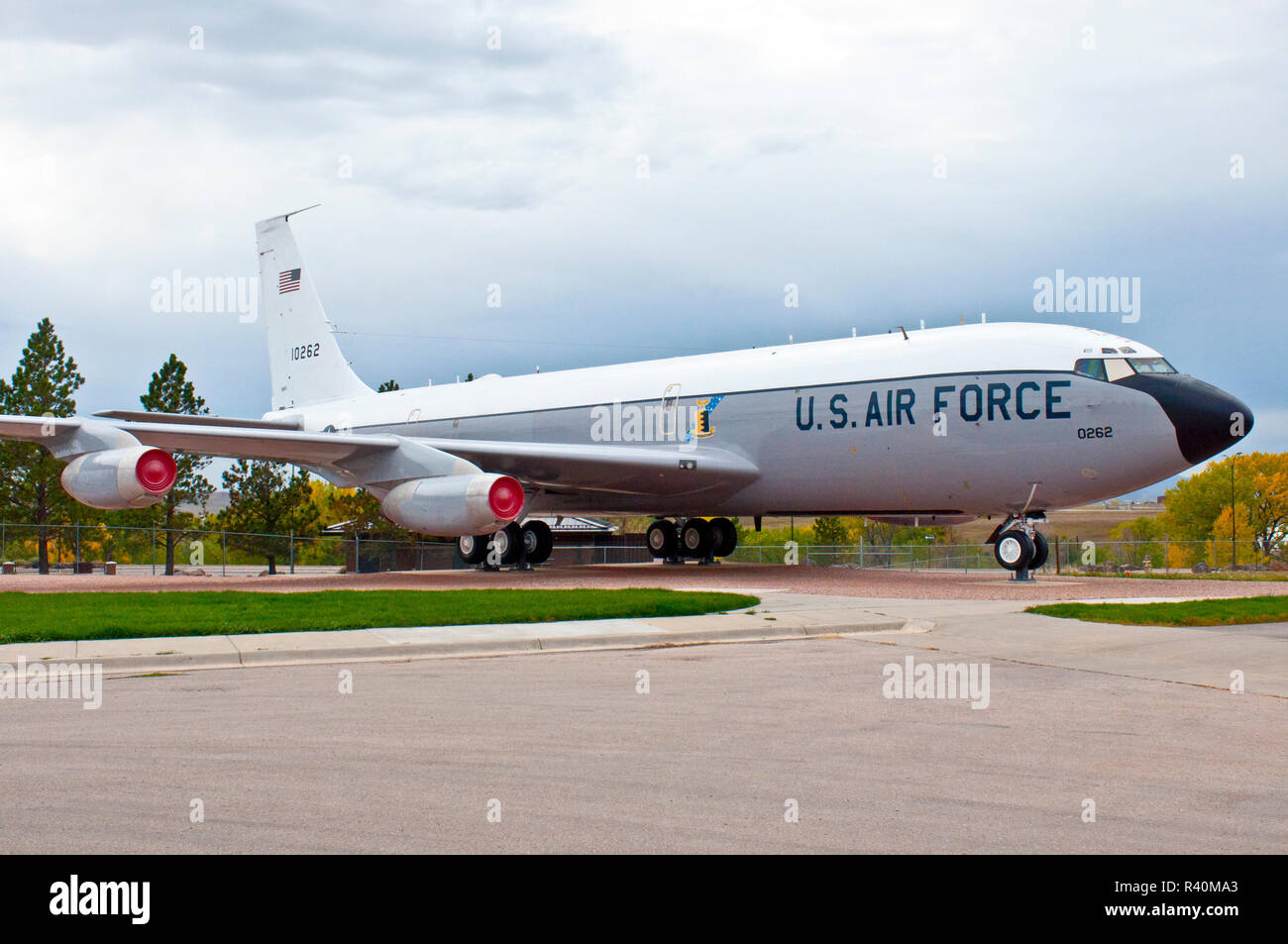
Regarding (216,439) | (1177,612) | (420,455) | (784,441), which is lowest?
(1177,612)

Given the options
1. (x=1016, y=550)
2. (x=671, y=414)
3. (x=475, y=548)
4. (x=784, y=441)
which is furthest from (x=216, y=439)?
(x=1016, y=550)

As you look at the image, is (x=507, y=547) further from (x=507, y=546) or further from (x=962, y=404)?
(x=962, y=404)

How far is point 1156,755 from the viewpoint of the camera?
6824 mm

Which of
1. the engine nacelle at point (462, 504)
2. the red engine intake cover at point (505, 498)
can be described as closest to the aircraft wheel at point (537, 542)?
the engine nacelle at point (462, 504)

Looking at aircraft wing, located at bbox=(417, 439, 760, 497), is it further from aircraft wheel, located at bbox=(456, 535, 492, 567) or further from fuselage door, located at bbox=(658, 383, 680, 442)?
aircraft wheel, located at bbox=(456, 535, 492, 567)

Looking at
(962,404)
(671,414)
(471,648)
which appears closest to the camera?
(471,648)

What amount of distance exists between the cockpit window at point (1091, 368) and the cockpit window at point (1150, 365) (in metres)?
0.48

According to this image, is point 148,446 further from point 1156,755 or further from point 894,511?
point 1156,755

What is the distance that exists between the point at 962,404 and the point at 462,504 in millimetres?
9696

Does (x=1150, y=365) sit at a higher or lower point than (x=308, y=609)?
higher

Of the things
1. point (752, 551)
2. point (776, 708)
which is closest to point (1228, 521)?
point (752, 551)

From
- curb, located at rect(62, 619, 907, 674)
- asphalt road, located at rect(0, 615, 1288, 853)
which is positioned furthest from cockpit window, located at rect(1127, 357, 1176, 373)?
asphalt road, located at rect(0, 615, 1288, 853)

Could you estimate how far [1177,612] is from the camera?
15.1 meters

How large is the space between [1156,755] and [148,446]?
2012cm
